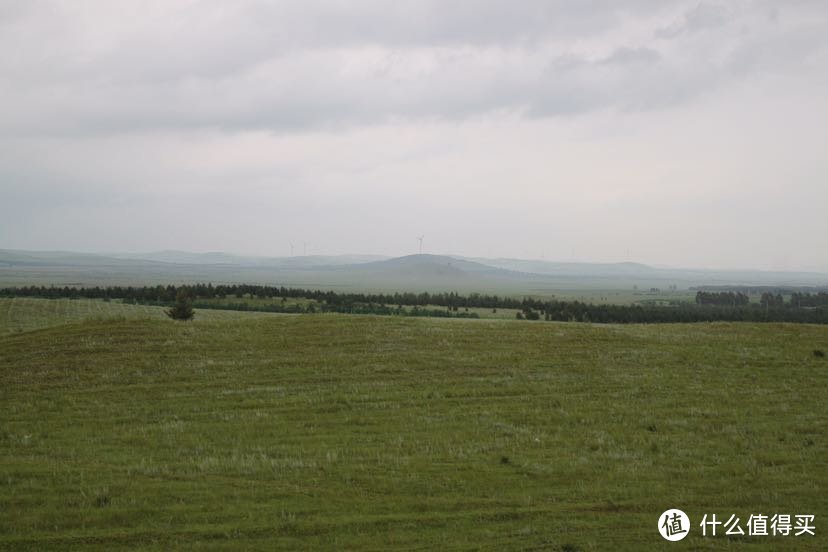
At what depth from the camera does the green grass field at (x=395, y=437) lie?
368 inches

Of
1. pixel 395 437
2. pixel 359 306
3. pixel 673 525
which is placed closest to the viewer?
pixel 673 525

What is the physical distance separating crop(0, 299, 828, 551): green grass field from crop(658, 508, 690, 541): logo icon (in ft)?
0.63

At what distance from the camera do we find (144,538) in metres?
8.84

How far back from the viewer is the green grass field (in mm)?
9336

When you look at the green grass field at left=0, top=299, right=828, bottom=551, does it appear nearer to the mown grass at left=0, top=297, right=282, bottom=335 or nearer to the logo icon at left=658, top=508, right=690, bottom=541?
the logo icon at left=658, top=508, right=690, bottom=541

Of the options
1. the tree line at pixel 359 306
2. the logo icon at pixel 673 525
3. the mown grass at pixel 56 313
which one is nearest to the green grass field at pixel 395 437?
the logo icon at pixel 673 525

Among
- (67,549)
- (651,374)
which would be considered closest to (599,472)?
(67,549)

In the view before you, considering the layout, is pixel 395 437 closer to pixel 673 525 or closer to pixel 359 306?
pixel 673 525

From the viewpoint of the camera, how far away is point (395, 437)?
14180 millimetres

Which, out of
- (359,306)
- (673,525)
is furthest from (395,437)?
(359,306)

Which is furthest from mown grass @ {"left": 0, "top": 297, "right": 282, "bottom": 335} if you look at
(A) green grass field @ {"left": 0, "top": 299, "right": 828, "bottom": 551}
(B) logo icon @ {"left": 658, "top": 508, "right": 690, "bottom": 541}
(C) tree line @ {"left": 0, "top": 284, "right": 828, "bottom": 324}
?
(B) logo icon @ {"left": 658, "top": 508, "right": 690, "bottom": 541}

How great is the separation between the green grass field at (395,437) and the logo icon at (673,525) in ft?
0.63

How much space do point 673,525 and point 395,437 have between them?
20.9ft

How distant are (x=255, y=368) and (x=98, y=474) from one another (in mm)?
9976
